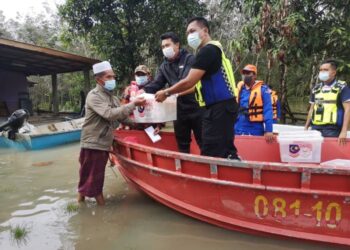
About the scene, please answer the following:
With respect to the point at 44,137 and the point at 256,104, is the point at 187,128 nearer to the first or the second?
the point at 256,104

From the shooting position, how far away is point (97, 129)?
4656mm

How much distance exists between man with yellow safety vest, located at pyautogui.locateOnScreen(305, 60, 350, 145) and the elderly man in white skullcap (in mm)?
2291

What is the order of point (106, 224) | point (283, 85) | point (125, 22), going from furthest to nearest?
point (125, 22) → point (283, 85) → point (106, 224)

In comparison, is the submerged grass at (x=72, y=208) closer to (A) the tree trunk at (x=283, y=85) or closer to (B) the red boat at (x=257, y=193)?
(B) the red boat at (x=257, y=193)

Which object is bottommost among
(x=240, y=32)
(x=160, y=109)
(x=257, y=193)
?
(x=257, y=193)

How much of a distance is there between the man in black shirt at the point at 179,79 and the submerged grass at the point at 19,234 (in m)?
2.16

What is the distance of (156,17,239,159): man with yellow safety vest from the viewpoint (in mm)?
3557

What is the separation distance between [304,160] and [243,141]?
2.89 feet

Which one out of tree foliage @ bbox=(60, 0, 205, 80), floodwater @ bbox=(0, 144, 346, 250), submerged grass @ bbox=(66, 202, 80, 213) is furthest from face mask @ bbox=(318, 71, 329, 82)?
tree foliage @ bbox=(60, 0, 205, 80)

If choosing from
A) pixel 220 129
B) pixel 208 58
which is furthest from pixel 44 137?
pixel 208 58

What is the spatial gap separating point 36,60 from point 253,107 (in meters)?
12.3

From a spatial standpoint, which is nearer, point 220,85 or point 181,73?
point 220,85

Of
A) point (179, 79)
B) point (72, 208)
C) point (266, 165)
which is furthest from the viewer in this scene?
point (72, 208)

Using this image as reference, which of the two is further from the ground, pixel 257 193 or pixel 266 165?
pixel 266 165
